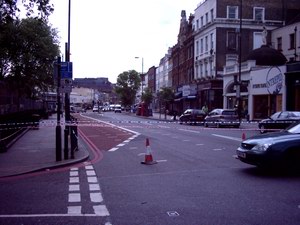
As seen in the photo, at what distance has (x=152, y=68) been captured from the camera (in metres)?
116

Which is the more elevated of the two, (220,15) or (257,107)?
(220,15)

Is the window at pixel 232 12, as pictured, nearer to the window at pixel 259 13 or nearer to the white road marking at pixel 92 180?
the window at pixel 259 13

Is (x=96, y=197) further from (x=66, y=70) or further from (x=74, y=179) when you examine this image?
(x=66, y=70)

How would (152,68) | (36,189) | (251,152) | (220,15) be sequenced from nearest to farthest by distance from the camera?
(36,189)
(251,152)
(220,15)
(152,68)

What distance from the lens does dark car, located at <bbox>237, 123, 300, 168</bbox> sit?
10.5 m

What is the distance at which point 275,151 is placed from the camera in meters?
10.5

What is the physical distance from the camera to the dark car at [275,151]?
10461mm

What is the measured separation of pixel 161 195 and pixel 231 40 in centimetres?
4896

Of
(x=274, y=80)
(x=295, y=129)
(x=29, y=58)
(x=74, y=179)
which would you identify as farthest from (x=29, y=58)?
(x=295, y=129)

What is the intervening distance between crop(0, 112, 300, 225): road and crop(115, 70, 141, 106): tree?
10764 centimetres

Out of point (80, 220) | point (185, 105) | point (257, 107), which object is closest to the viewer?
point (80, 220)

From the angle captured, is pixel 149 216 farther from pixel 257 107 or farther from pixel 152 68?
pixel 152 68

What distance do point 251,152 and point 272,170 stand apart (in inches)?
39.1

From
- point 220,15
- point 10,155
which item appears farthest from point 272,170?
point 220,15
